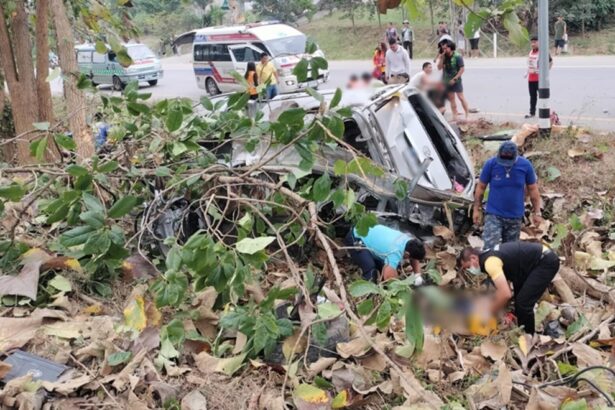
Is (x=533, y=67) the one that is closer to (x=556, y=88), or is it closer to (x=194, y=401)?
(x=556, y=88)

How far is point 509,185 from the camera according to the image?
5.17 m

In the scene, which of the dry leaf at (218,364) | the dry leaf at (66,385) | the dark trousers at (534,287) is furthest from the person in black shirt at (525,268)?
the dry leaf at (66,385)

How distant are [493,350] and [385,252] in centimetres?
119

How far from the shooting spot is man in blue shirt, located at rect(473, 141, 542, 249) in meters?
5.14

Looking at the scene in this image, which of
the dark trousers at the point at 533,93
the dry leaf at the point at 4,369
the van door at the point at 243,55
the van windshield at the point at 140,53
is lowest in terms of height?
the dry leaf at the point at 4,369

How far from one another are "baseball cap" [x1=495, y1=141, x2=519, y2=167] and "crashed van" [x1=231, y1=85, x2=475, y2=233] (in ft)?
1.67

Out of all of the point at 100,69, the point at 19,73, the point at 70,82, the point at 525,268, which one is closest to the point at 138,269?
the point at 525,268

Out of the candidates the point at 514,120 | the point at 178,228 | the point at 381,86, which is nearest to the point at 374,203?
the point at 381,86

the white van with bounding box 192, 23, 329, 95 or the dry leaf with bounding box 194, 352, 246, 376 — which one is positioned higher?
the white van with bounding box 192, 23, 329, 95

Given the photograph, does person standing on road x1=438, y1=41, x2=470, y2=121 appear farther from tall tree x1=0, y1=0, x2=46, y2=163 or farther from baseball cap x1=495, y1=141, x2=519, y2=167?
tall tree x1=0, y1=0, x2=46, y2=163

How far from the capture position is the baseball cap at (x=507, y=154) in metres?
5.08

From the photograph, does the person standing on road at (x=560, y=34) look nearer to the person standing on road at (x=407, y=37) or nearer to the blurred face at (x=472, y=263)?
the person standing on road at (x=407, y=37)

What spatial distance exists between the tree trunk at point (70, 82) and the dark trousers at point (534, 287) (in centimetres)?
463

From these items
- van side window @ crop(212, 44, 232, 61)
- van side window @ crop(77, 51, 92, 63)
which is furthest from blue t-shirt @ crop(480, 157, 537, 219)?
van side window @ crop(77, 51, 92, 63)
